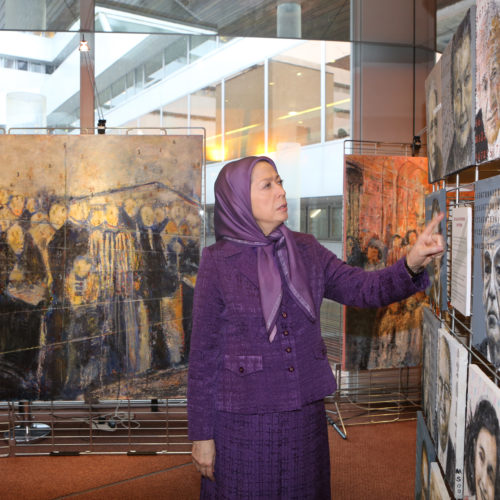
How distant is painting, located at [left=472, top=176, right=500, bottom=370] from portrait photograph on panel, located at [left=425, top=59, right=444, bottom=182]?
1.70ft

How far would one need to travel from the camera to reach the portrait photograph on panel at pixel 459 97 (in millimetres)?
1132

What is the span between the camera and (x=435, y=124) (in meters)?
1.65

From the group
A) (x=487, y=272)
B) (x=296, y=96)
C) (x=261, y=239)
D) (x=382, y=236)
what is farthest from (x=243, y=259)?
(x=296, y=96)

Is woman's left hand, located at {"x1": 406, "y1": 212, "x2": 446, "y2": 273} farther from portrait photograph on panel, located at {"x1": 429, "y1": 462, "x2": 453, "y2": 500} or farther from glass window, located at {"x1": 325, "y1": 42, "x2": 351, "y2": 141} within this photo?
glass window, located at {"x1": 325, "y1": 42, "x2": 351, "y2": 141}

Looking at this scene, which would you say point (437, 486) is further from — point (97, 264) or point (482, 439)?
point (97, 264)

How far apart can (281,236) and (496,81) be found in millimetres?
920

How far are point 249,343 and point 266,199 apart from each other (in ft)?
1.58

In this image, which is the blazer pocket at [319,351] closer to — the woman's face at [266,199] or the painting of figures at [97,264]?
the woman's face at [266,199]

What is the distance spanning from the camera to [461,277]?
48.7 inches

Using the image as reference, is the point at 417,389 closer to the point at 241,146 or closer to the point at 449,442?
the point at 241,146

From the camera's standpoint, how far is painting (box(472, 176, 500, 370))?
38.1 inches

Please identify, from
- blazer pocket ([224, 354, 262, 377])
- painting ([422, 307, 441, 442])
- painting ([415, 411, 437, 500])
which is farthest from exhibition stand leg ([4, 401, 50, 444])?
painting ([422, 307, 441, 442])

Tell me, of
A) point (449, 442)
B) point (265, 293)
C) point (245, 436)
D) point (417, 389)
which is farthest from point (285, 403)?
point (417, 389)

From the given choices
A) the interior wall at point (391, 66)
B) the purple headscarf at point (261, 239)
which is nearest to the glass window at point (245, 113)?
the interior wall at point (391, 66)
